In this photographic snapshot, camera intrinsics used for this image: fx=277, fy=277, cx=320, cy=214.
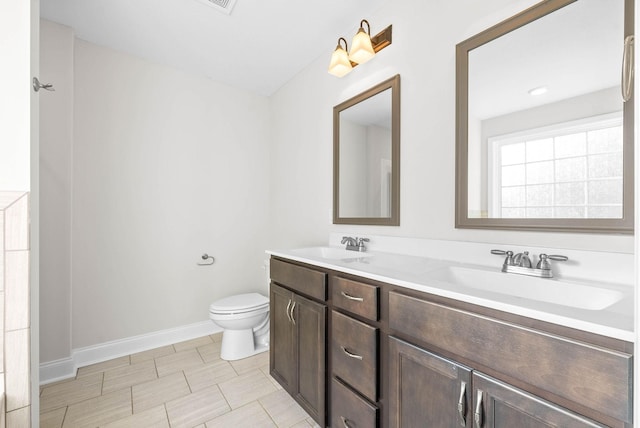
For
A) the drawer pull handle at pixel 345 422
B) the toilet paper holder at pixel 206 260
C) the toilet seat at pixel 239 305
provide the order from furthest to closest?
the toilet paper holder at pixel 206 260, the toilet seat at pixel 239 305, the drawer pull handle at pixel 345 422

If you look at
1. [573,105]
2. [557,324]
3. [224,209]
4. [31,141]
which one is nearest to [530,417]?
[557,324]

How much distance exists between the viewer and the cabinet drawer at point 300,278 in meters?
1.37

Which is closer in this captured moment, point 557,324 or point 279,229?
point 557,324

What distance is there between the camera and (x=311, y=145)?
240 cm

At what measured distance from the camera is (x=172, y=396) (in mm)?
1727

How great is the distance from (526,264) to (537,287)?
0.31 ft

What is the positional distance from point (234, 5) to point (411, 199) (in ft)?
5.40

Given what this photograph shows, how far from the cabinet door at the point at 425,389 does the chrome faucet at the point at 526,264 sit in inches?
19.3

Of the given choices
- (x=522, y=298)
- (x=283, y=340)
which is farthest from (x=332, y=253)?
(x=522, y=298)

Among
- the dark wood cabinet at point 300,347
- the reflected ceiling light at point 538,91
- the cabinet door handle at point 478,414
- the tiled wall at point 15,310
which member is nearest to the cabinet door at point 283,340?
the dark wood cabinet at point 300,347

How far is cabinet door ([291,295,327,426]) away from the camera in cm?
135

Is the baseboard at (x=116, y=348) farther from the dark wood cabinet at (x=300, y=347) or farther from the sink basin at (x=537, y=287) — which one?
the sink basin at (x=537, y=287)

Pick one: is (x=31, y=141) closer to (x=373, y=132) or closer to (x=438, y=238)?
(x=373, y=132)

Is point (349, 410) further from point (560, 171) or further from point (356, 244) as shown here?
point (560, 171)
